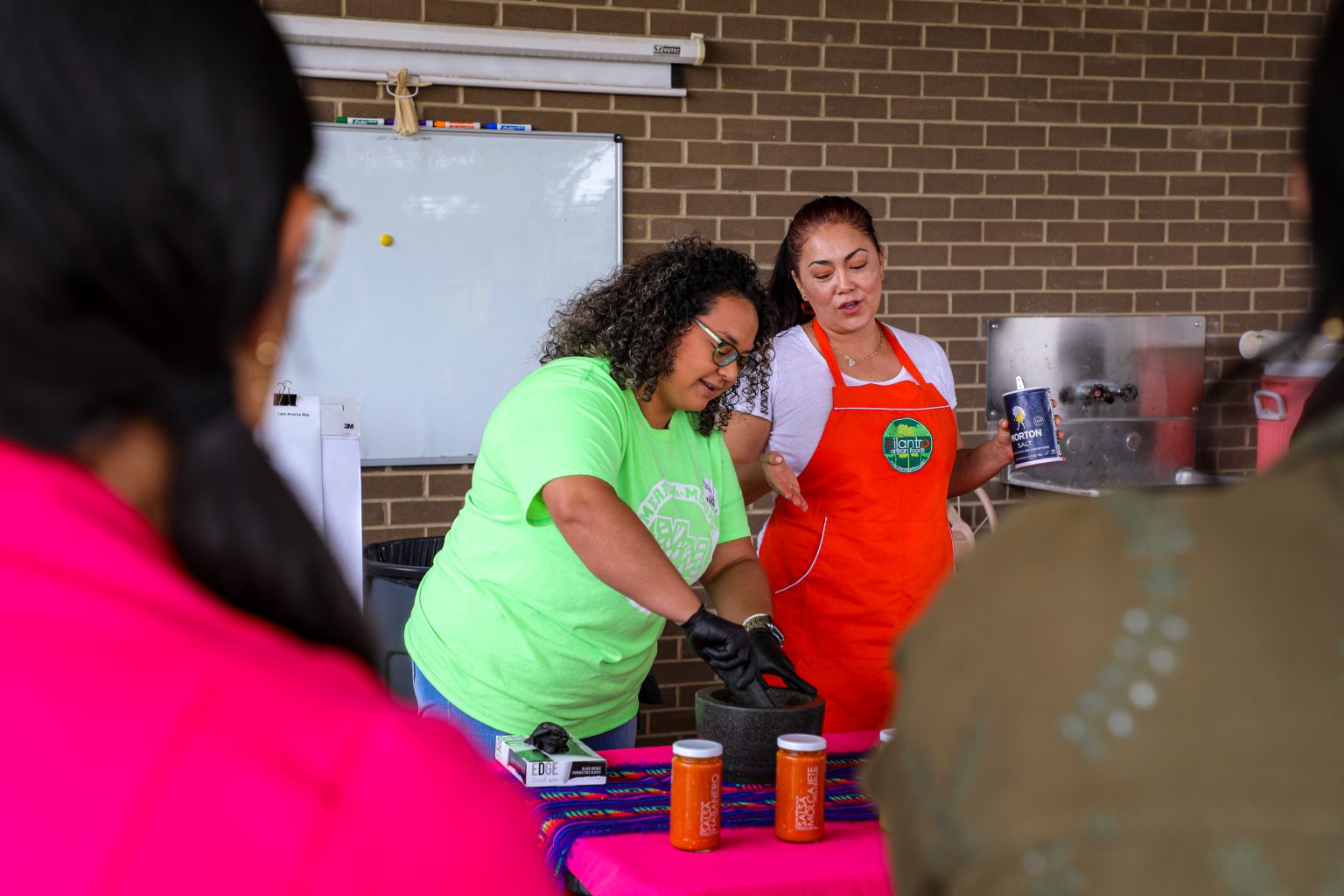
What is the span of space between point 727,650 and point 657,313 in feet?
1.96

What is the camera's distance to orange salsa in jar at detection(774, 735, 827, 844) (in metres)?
1.59

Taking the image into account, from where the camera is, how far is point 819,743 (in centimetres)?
164

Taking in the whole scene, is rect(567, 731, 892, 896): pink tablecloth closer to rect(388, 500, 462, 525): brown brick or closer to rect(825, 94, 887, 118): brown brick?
rect(388, 500, 462, 525): brown brick

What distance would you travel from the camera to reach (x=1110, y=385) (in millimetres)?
4402

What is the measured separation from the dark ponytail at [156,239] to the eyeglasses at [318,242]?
0.05 m

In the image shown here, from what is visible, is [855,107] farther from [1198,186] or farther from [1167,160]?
[1198,186]

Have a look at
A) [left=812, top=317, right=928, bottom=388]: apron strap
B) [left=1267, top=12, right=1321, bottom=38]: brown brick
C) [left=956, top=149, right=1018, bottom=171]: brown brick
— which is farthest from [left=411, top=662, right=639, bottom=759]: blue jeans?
[left=1267, top=12, right=1321, bottom=38]: brown brick

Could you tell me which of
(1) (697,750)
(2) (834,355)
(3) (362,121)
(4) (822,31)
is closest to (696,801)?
(1) (697,750)

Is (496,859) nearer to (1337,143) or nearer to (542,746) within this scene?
(1337,143)

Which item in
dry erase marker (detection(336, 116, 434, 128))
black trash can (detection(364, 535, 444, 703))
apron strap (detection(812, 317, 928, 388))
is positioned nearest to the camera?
apron strap (detection(812, 317, 928, 388))

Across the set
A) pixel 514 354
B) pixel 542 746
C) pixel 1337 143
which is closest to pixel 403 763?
pixel 1337 143

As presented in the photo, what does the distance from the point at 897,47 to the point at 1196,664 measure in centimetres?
388

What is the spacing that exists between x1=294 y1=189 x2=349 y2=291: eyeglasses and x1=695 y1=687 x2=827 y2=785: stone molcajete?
1.27m

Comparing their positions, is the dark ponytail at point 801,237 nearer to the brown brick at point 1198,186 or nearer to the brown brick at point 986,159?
the brown brick at point 986,159
